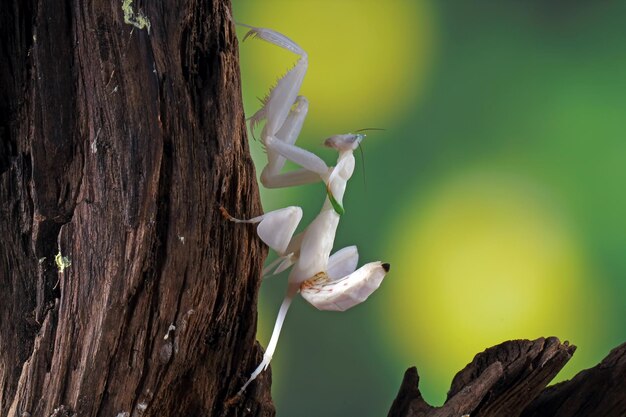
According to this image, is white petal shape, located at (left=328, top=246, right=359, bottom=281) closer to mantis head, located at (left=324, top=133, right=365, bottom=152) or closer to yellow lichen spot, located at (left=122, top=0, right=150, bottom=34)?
mantis head, located at (left=324, top=133, right=365, bottom=152)

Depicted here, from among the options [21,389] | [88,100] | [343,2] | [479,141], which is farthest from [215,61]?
[479,141]

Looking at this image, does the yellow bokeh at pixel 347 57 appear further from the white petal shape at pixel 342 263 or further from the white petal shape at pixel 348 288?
the white petal shape at pixel 348 288

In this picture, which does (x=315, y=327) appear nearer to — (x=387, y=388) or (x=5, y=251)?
(x=387, y=388)

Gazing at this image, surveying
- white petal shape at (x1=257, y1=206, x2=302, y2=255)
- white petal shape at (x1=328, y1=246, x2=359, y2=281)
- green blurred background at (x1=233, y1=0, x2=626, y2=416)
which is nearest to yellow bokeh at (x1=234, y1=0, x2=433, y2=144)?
A: green blurred background at (x1=233, y1=0, x2=626, y2=416)

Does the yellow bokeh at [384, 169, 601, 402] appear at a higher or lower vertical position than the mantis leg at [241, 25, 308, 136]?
lower

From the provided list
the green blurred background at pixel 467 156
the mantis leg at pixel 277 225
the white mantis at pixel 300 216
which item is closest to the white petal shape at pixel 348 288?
the white mantis at pixel 300 216
